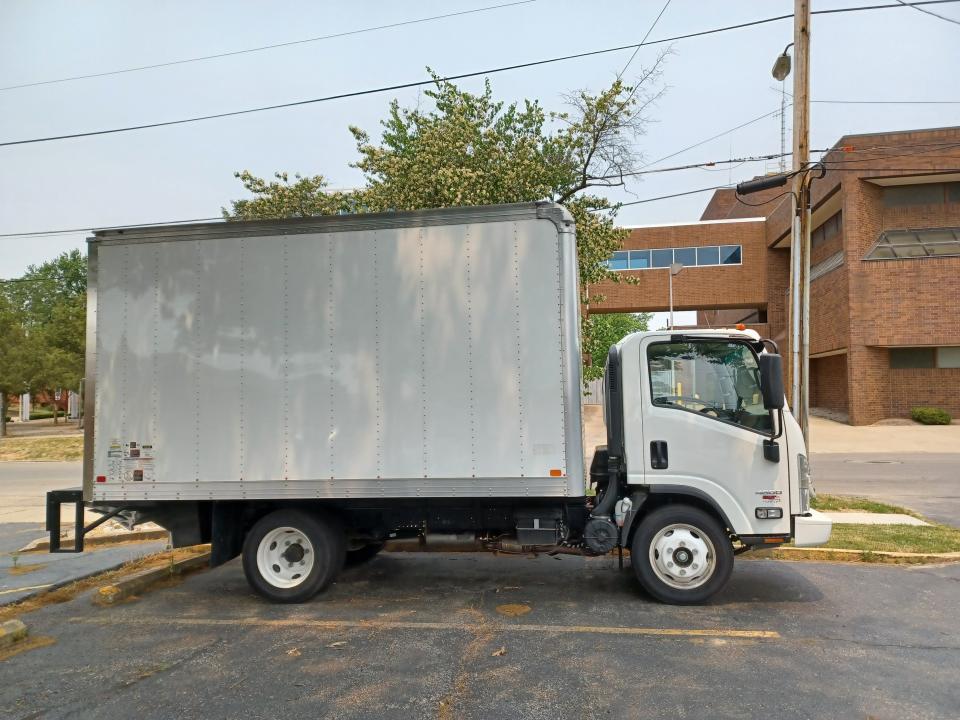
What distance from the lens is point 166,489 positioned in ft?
19.5

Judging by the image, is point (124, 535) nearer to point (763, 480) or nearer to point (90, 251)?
point (90, 251)

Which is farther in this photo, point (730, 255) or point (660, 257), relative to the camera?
point (660, 257)

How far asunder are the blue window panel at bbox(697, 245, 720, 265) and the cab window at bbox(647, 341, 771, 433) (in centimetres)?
3343

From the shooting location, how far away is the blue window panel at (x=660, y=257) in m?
37.5

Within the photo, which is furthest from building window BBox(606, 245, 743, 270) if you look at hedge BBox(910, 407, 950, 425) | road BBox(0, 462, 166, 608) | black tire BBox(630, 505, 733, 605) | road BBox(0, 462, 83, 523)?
black tire BBox(630, 505, 733, 605)

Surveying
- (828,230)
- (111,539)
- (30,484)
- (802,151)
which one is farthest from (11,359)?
(828,230)

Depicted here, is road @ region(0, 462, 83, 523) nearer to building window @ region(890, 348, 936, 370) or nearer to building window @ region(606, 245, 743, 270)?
building window @ region(606, 245, 743, 270)

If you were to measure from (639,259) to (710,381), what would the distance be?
3312cm

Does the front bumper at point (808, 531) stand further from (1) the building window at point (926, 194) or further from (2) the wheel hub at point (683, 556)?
(1) the building window at point (926, 194)

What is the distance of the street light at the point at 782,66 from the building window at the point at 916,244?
19.2 m

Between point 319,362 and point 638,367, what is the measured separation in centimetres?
277

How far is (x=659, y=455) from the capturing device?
5820mm

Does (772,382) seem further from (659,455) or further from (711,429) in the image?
(659,455)

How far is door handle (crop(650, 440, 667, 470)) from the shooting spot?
581 cm
